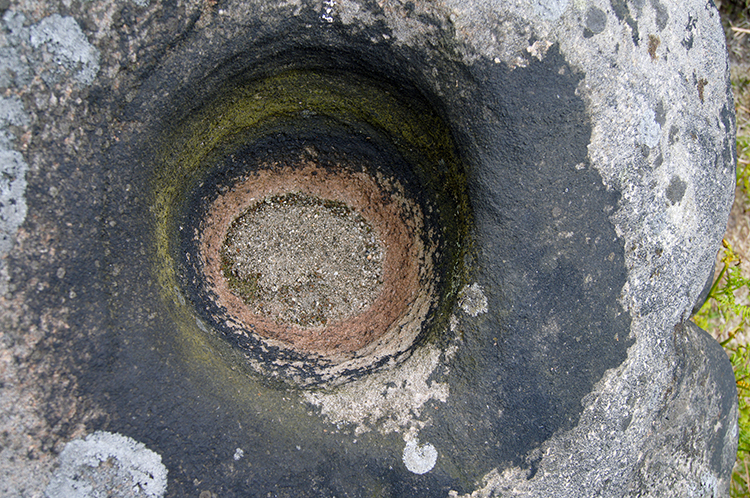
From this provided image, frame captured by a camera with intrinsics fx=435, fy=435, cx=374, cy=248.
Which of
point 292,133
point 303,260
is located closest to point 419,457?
point 303,260

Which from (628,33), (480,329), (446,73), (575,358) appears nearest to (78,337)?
(480,329)

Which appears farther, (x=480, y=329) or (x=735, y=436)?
(x=735, y=436)

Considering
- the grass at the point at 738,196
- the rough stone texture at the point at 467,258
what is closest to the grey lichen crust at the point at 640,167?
the rough stone texture at the point at 467,258

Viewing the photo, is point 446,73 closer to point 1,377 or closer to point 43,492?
point 1,377

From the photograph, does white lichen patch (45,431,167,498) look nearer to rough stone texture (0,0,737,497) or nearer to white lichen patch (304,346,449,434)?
rough stone texture (0,0,737,497)

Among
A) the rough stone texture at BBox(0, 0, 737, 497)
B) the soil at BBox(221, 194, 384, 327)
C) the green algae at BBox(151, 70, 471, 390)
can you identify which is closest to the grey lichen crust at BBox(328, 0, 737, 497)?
the rough stone texture at BBox(0, 0, 737, 497)

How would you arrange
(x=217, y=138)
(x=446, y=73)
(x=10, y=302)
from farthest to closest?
(x=217, y=138) < (x=446, y=73) < (x=10, y=302)

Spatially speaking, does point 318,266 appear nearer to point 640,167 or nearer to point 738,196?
point 640,167
